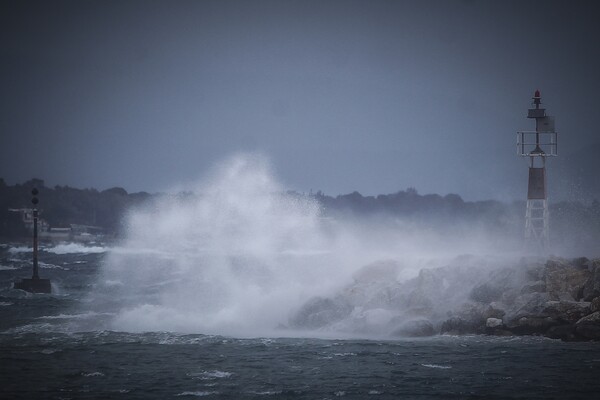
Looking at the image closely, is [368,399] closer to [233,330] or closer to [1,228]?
[233,330]

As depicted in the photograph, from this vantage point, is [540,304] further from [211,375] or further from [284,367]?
[211,375]

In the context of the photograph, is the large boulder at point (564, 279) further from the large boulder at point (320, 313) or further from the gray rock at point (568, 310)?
the large boulder at point (320, 313)

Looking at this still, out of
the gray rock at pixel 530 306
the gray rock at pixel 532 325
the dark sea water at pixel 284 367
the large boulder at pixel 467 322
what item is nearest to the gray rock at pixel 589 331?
the dark sea water at pixel 284 367

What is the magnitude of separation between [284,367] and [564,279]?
14.2m

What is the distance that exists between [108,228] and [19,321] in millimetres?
158570

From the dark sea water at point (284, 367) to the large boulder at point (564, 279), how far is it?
11.9 ft

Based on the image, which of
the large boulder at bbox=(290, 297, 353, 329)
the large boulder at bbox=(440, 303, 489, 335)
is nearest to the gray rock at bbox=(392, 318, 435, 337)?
the large boulder at bbox=(440, 303, 489, 335)

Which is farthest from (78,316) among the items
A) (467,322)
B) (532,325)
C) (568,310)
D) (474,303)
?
(568,310)

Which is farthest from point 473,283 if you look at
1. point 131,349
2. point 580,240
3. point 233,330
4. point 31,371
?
point 580,240

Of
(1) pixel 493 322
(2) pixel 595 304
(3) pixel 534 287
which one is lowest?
(1) pixel 493 322

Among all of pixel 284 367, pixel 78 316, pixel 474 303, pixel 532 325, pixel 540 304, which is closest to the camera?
pixel 284 367

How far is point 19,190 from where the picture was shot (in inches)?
7785

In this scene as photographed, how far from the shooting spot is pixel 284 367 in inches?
816

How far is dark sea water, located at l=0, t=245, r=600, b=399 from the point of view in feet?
58.4
